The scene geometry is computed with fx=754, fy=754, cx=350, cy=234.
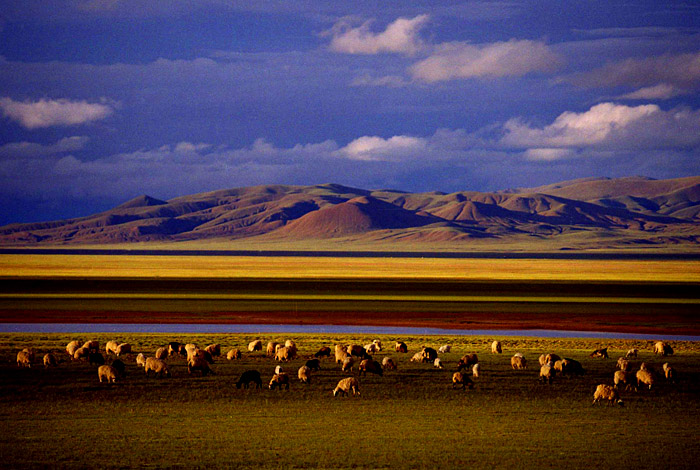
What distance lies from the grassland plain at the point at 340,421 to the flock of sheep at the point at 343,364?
0.39m

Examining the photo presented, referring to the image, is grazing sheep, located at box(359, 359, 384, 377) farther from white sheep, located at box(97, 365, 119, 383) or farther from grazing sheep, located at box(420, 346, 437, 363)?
white sheep, located at box(97, 365, 119, 383)

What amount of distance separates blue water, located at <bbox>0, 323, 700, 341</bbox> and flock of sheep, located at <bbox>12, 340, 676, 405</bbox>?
8.20m

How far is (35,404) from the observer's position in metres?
17.8

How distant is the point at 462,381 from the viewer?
67.3ft

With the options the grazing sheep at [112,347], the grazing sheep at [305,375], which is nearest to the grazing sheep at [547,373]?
the grazing sheep at [305,375]

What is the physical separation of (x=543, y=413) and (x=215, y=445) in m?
7.64

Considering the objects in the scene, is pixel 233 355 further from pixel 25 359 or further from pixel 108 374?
pixel 25 359

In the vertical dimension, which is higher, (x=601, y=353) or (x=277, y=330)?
(x=601, y=353)

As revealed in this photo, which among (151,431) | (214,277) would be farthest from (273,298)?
(151,431)

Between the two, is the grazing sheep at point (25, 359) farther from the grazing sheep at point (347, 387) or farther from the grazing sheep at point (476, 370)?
the grazing sheep at point (476, 370)

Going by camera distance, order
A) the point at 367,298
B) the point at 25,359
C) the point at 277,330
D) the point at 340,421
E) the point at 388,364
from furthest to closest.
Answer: the point at 367,298 < the point at 277,330 < the point at 388,364 < the point at 25,359 < the point at 340,421

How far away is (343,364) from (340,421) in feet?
21.8

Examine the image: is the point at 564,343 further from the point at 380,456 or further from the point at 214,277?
the point at 214,277

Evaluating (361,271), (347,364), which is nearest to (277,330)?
(347,364)
